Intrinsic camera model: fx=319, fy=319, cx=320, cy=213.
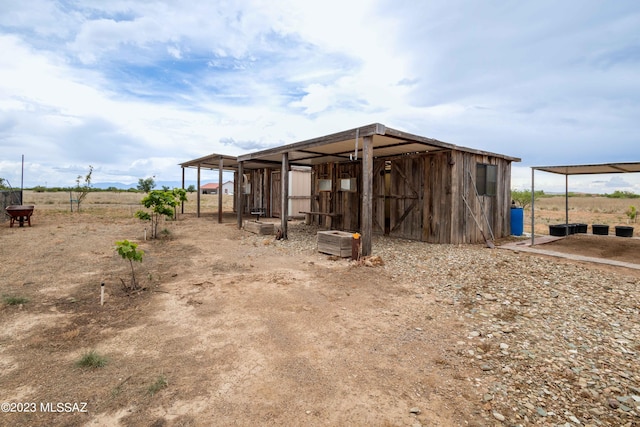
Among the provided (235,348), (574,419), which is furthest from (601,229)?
(235,348)

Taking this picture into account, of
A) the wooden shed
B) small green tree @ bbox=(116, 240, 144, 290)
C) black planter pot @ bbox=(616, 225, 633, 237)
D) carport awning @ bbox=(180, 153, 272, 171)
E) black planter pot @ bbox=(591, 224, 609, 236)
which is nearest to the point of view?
small green tree @ bbox=(116, 240, 144, 290)

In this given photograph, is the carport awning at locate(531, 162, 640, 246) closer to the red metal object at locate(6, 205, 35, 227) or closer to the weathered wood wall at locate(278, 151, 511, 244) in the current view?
the weathered wood wall at locate(278, 151, 511, 244)

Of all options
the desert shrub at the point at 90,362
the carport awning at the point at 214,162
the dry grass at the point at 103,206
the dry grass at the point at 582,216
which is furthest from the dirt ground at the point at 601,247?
the dry grass at the point at 103,206

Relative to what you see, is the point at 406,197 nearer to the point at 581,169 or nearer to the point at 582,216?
the point at 581,169

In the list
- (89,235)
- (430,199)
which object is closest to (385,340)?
(430,199)

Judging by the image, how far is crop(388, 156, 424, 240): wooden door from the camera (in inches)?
388

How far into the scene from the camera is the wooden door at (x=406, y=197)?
9.85m

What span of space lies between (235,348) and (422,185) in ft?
25.8

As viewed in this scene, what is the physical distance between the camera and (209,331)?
12.2 feet

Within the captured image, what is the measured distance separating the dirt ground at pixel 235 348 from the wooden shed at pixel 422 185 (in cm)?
304

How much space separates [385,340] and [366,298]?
4.54 feet

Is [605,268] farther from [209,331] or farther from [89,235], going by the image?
[89,235]

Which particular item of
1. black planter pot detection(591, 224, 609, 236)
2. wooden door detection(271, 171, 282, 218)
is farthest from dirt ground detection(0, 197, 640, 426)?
wooden door detection(271, 171, 282, 218)

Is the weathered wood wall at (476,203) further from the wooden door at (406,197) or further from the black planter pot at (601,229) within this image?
the black planter pot at (601,229)
